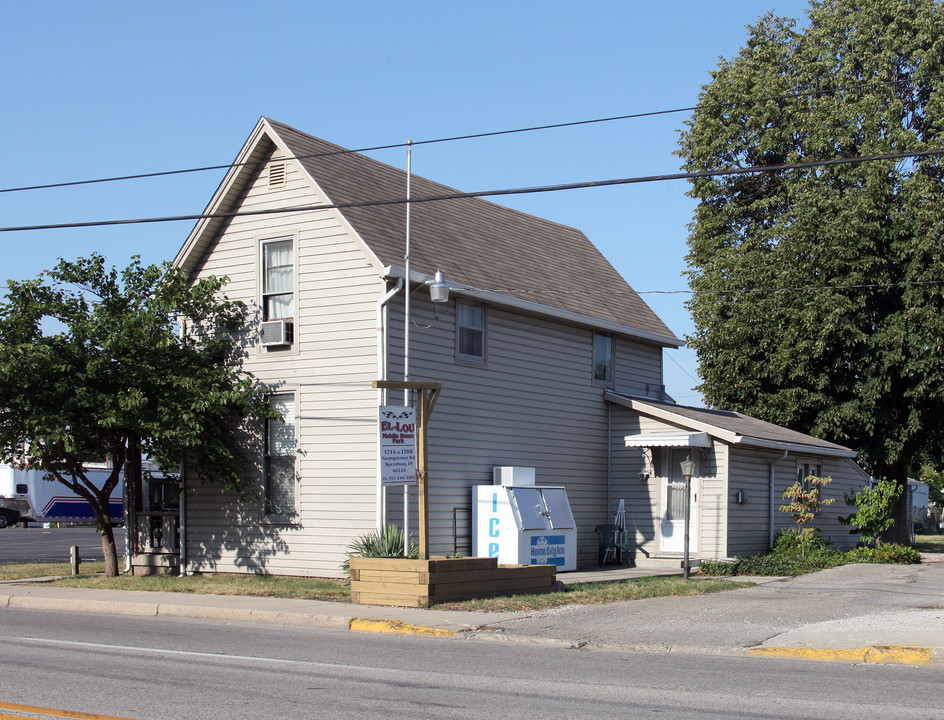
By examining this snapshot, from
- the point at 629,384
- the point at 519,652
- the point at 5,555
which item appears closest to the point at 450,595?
the point at 519,652

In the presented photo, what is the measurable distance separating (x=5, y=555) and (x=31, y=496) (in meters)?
23.7

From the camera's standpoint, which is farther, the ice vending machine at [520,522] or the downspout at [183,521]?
the downspout at [183,521]

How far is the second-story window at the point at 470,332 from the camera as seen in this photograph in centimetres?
2009

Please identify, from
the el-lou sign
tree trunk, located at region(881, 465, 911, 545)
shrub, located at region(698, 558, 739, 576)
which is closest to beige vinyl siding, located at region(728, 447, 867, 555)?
shrub, located at region(698, 558, 739, 576)

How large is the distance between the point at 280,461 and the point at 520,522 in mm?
4696

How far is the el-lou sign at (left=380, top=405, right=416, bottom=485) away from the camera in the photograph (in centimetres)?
1574

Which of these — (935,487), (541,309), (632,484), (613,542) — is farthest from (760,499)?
(935,487)

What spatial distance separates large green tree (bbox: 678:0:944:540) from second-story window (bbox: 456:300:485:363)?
11.8m

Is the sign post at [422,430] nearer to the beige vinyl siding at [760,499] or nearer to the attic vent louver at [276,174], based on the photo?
the attic vent louver at [276,174]

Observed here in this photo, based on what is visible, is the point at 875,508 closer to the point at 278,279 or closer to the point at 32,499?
the point at 278,279

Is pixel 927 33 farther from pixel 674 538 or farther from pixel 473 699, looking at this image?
pixel 473 699

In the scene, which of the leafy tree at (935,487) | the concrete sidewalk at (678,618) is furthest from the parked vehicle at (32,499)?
the leafy tree at (935,487)

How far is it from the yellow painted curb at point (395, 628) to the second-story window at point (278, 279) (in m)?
7.65

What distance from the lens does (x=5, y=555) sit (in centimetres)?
2844
